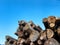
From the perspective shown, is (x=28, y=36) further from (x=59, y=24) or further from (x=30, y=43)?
(x=59, y=24)

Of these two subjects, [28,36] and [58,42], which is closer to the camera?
[58,42]

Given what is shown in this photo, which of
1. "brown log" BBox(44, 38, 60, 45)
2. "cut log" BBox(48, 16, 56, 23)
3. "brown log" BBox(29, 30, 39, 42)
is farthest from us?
"brown log" BBox(29, 30, 39, 42)

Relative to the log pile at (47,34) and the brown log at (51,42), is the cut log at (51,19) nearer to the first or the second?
the log pile at (47,34)

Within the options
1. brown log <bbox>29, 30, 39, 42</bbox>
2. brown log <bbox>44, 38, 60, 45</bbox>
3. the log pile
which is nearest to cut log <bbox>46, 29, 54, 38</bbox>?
the log pile

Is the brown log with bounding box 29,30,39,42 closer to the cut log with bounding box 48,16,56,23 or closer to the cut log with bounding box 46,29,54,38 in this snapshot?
the cut log with bounding box 46,29,54,38

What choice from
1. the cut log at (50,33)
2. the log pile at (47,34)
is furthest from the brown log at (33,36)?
the cut log at (50,33)

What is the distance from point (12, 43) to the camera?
6.20m

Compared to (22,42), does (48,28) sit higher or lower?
higher

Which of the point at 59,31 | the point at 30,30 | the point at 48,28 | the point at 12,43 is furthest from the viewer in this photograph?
the point at 12,43

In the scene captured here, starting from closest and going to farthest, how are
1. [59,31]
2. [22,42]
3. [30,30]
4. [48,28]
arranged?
[59,31] → [48,28] → [30,30] → [22,42]

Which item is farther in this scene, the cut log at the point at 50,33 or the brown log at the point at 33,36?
the brown log at the point at 33,36

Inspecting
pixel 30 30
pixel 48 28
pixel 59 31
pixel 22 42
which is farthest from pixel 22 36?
pixel 59 31

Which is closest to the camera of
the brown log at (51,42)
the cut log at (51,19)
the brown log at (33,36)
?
the brown log at (51,42)

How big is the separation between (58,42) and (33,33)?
77cm
